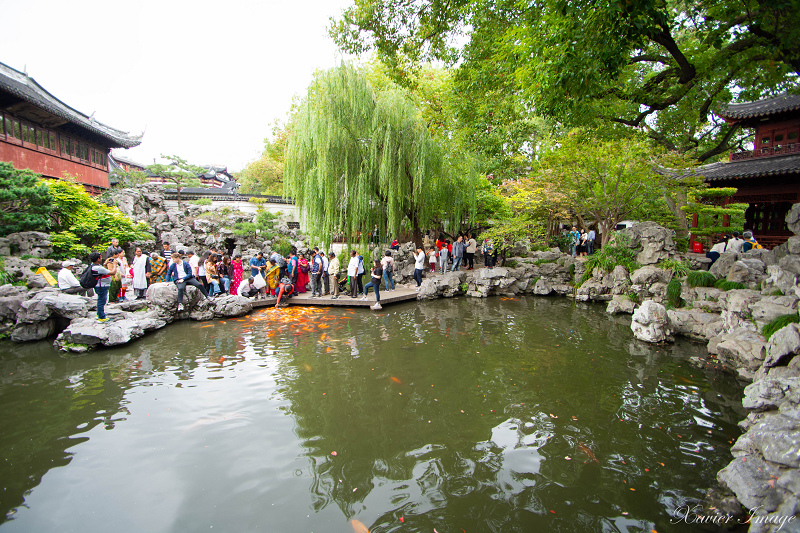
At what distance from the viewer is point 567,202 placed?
1262 cm

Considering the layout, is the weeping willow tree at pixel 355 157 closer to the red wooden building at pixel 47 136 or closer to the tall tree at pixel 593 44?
the tall tree at pixel 593 44

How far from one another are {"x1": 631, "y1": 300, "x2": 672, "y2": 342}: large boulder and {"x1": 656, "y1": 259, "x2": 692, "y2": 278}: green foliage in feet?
10.1

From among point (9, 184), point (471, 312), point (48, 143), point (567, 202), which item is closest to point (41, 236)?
point (9, 184)

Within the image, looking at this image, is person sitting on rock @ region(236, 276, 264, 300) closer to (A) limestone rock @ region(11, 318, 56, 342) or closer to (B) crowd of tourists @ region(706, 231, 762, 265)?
(A) limestone rock @ region(11, 318, 56, 342)

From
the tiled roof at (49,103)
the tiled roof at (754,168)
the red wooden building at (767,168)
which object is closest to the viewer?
the tiled roof at (49,103)

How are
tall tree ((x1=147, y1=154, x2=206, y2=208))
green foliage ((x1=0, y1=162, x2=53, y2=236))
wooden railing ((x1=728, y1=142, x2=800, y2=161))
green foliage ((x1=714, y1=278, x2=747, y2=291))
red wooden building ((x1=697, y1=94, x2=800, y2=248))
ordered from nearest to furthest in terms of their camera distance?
1. green foliage ((x1=714, y1=278, x2=747, y2=291))
2. green foliage ((x1=0, y1=162, x2=53, y2=236))
3. red wooden building ((x1=697, y1=94, x2=800, y2=248))
4. wooden railing ((x1=728, y1=142, x2=800, y2=161))
5. tall tree ((x1=147, y1=154, x2=206, y2=208))

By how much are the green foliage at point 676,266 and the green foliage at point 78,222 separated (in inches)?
649

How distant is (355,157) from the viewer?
11.5 meters

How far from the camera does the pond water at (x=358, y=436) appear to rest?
304cm

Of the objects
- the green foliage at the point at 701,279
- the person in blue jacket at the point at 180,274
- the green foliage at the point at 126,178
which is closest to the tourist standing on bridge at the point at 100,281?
the person in blue jacket at the point at 180,274

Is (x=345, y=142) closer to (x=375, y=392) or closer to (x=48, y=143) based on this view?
(x=375, y=392)

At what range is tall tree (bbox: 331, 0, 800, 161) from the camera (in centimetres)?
479

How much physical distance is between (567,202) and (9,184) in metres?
16.5

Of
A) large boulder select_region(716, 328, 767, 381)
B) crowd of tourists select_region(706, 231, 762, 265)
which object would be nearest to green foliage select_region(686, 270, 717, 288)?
crowd of tourists select_region(706, 231, 762, 265)
